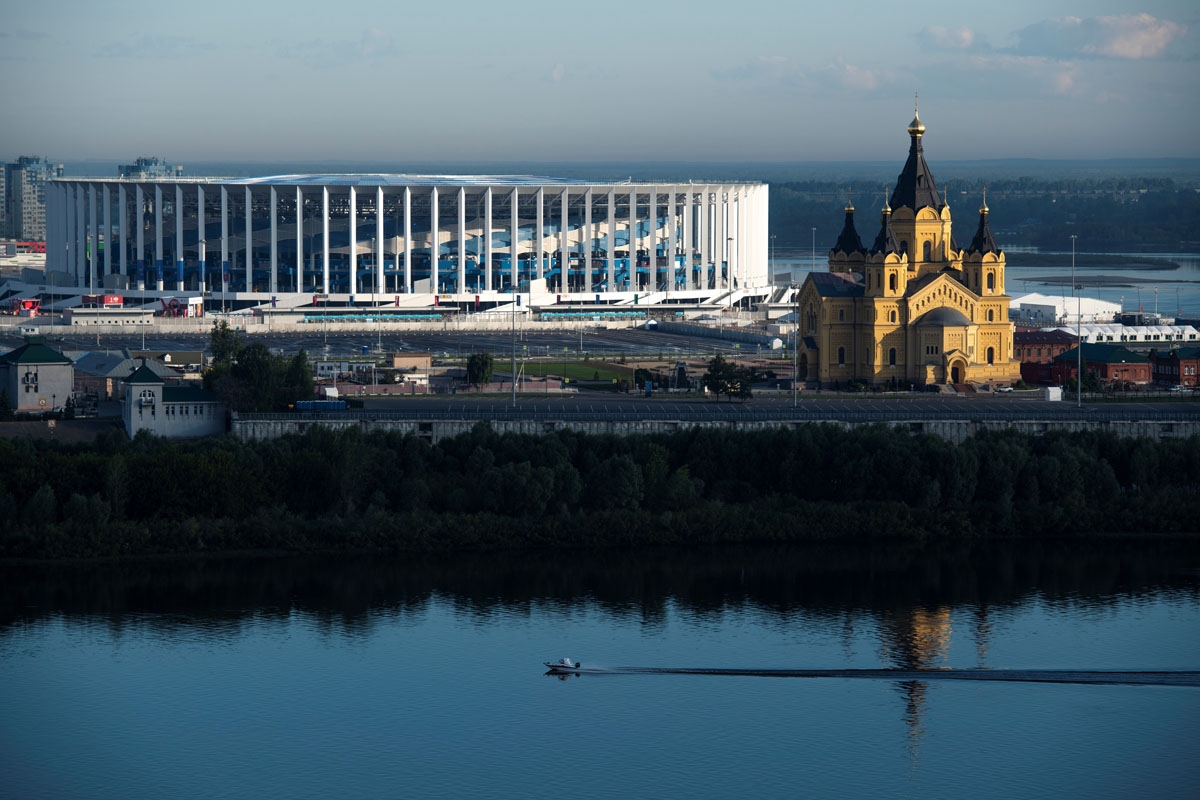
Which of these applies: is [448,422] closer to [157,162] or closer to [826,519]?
[826,519]

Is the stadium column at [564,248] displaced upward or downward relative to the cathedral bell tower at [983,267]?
upward

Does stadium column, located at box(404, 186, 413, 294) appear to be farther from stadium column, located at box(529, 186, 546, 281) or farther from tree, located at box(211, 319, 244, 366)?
tree, located at box(211, 319, 244, 366)

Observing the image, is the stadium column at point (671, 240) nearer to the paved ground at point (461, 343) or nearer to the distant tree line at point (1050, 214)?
the paved ground at point (461, 343)

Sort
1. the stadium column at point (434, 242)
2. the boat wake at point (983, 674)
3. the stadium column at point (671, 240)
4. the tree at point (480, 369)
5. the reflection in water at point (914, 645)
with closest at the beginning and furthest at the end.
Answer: the reflection in water at point (914, 645)
the boat wake at point (983, 674)
the tree at point (480, 369)
the stadium column at point (434, 242)
the stadium column at point (671, 240)

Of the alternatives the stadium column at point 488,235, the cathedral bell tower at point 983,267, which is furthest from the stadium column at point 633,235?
the cathedral bell tower at point 983,267

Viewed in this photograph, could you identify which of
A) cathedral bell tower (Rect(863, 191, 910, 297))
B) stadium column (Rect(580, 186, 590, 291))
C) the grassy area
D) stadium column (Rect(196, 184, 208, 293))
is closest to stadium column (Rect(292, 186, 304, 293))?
stadium column (Rect(196, 184, 208, 293))

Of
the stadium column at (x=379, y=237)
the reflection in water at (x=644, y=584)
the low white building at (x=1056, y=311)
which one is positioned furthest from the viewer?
the stadium column at (x=379, y=237)
